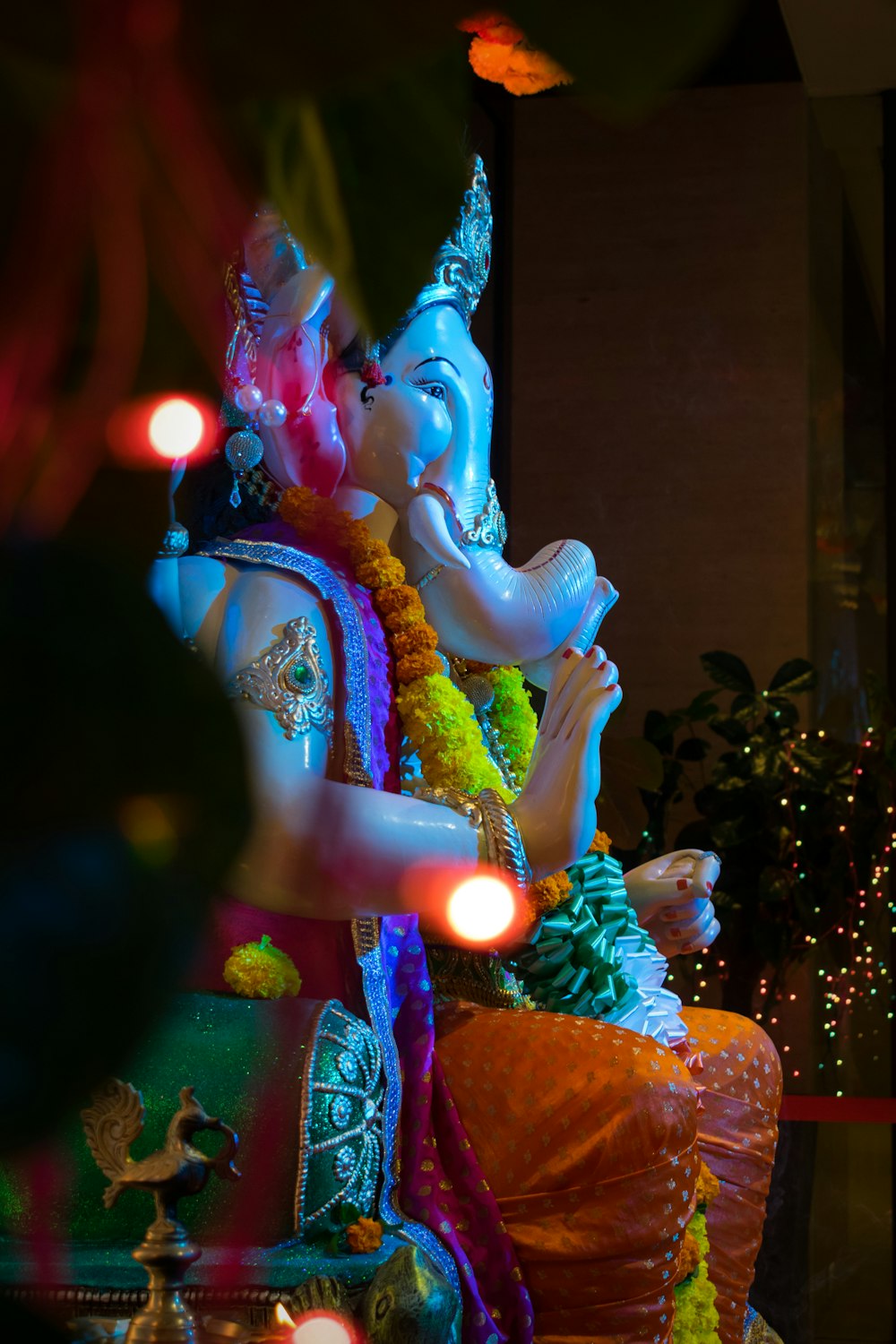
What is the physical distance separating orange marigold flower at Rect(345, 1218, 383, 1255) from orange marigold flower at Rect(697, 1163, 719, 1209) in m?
0.61

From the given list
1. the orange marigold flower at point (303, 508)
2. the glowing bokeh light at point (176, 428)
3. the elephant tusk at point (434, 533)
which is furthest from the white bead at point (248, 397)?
the glowing bokeh light at point (176, 428)

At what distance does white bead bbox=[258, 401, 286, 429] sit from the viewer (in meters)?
1.61

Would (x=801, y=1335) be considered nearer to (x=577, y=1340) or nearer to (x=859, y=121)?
(x=577, y=1340)

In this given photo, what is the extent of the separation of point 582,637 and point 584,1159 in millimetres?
656

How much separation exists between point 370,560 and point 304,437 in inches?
6.1

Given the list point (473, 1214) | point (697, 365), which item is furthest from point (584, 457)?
point (473, 1214)

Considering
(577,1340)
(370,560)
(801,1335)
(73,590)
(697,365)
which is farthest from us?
(697,365)

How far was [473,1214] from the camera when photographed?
4.75ft

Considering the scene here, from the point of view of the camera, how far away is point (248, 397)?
5.05 feet

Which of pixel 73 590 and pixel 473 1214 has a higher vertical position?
pixel 73 590

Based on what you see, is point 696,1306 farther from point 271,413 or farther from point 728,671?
point 728,671

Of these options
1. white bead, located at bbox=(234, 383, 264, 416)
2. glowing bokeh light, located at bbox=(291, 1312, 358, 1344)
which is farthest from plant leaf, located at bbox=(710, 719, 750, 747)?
glowing bokeh light, located at bbox=(291, 1312, 358, 1344)

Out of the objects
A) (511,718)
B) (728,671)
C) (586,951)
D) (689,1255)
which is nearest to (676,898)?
(586,951)

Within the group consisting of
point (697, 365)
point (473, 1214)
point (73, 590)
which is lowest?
point (473, 1214)
